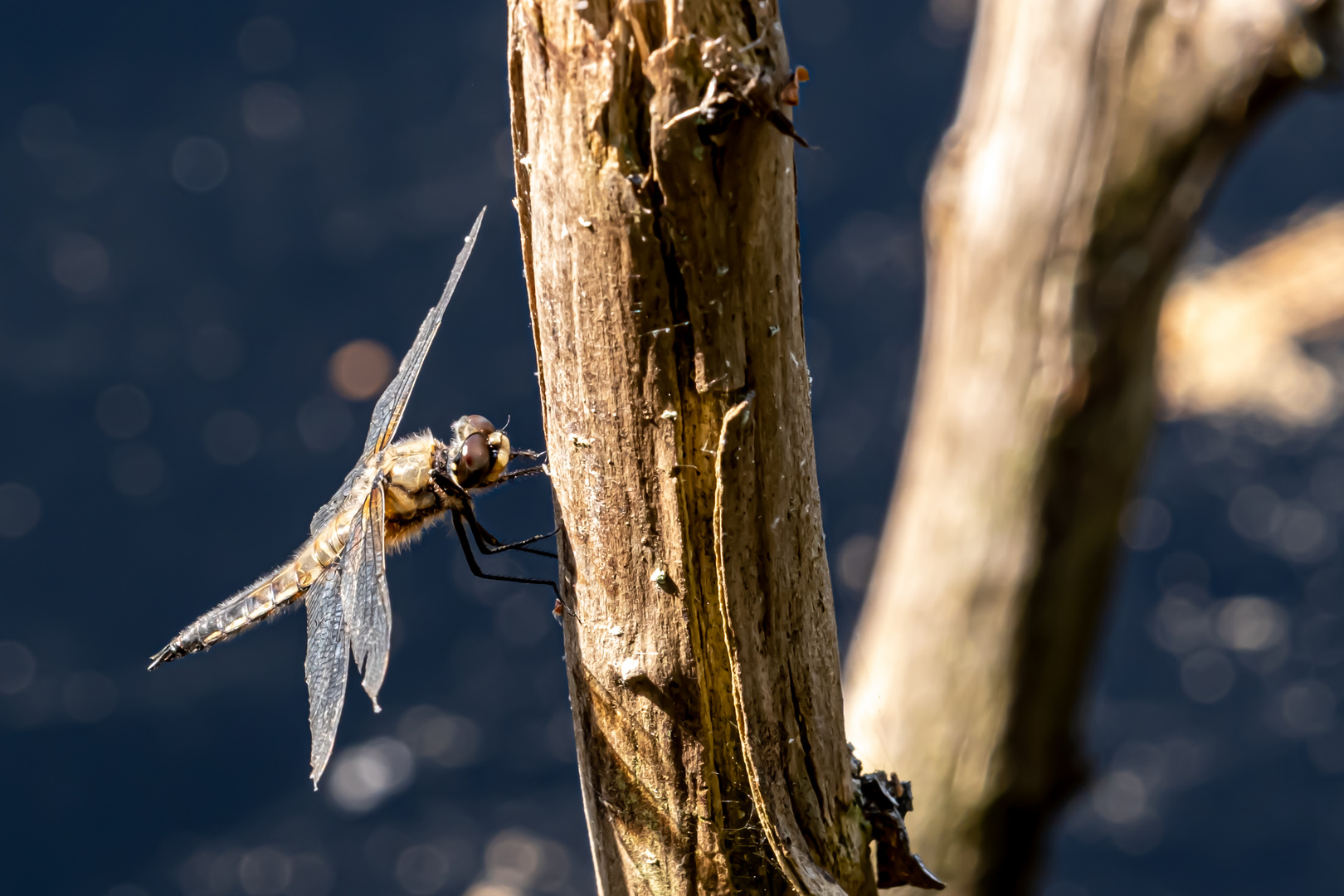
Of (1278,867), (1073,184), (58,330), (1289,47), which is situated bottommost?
(1278,867)

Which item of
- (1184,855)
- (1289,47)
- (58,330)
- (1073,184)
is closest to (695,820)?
(1073,184)

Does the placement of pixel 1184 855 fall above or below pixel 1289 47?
below

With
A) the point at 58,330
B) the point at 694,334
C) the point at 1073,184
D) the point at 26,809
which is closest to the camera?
the point at 694,334

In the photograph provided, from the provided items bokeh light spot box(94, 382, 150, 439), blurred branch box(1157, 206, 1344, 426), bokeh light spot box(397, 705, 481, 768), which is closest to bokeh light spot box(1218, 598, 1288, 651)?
blurred branch box(1157, 206, 1344, 426)

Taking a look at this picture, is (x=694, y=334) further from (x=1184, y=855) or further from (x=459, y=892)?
(x=1184, y=855)

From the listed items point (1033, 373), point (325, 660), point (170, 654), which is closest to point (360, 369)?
point (170, 654)

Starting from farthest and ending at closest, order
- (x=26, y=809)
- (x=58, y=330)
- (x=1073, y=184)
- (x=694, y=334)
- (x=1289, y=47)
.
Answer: (x=58, y=330) < (x=26, y=809) < (x=1073, y=184) < (x=1289, y=47) < (x=694, y=334)

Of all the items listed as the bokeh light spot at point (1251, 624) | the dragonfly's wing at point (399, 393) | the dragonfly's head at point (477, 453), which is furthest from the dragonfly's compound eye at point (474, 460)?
the bokeh light spot at point (1251, 624)

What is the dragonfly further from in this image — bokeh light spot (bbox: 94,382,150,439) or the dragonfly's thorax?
bokeh light spot (bbox: 94,382,150,439)
